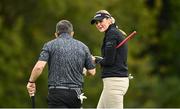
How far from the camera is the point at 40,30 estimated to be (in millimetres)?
35688

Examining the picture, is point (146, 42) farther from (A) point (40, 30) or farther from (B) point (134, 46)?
(A) point (40, 30)

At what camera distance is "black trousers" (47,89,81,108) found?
1231cm

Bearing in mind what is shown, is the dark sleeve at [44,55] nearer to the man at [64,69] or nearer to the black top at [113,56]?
the man at [64,69]

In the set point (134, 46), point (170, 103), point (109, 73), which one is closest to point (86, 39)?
point (134, 46)

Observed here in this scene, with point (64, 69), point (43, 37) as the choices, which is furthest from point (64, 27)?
point (43, 37)

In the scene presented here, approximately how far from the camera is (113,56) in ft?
41.5

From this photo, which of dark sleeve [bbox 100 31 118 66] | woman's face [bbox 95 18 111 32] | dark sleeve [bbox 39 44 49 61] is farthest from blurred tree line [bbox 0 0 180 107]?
dark sleeve [bbox 39 44 49 61]

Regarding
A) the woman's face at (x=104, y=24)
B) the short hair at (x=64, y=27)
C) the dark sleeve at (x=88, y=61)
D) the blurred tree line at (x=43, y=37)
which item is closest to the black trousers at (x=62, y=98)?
the dark sleeve at (x=88, y=61)

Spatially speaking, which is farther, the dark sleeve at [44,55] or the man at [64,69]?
the man at [64,69]

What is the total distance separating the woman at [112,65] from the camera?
41.6ft

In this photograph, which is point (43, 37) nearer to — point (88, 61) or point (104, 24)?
point (104, 24)

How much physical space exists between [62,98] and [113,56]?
36.2 inches

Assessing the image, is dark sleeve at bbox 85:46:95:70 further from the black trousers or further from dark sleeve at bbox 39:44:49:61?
dark sleeve at bbox 39:44:49:61

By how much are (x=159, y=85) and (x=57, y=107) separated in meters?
30.7
